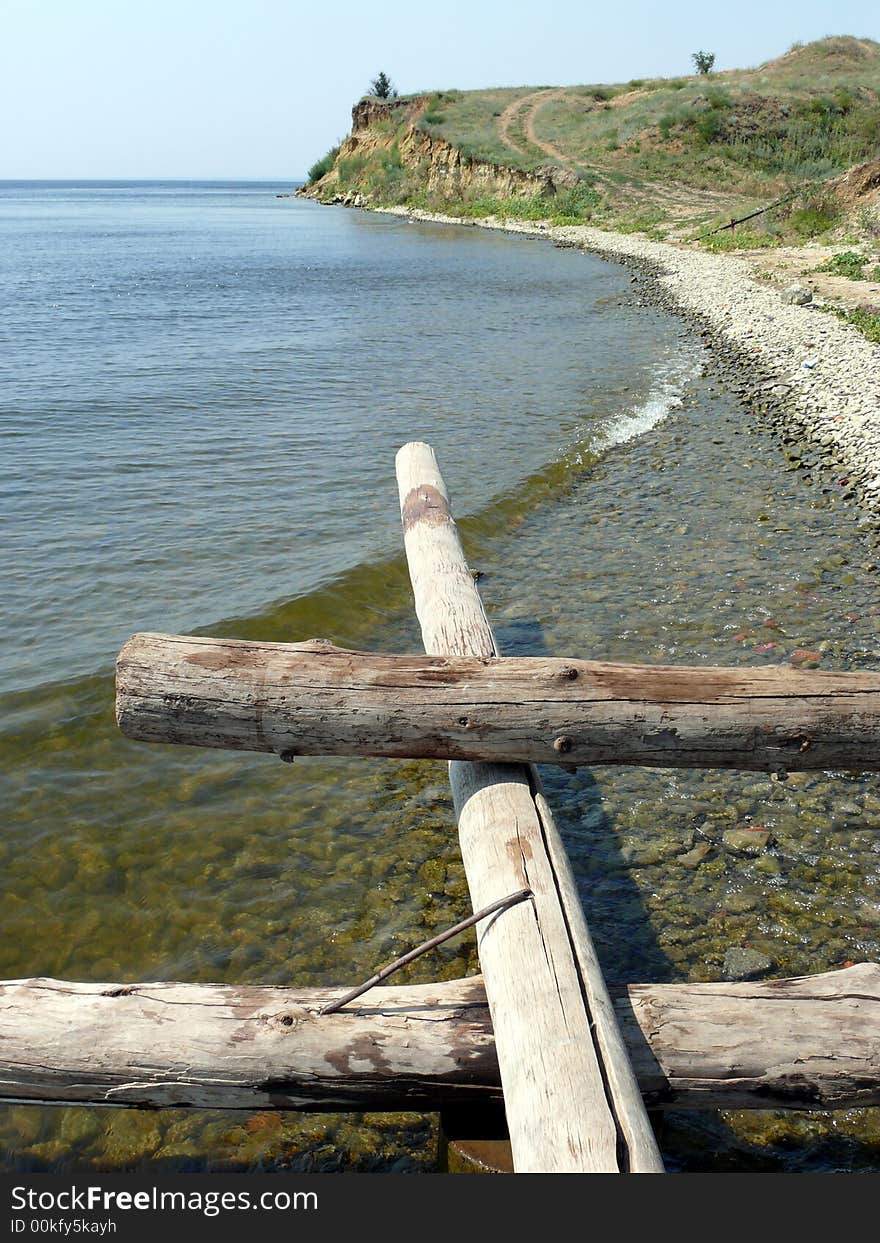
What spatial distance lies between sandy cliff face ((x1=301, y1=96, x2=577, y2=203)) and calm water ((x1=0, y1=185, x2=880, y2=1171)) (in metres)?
47.3

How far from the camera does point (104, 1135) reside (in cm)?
397

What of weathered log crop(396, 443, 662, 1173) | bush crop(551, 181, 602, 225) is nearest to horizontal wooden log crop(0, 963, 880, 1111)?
weathered log crop(396, 443, 662, 1173)

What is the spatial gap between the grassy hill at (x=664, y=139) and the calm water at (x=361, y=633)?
90.6 feet

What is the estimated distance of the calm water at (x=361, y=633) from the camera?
15.6ft

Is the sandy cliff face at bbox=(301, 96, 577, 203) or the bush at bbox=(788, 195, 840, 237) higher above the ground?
the sandy cliff face at bbox=(301, 96, 577, 203)

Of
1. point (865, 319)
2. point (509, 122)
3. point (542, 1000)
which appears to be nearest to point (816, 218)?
point (865, 319)

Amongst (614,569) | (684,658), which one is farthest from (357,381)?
(684,658)

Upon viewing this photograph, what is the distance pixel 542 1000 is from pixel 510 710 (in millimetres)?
1364

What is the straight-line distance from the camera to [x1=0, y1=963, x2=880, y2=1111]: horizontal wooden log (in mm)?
3359

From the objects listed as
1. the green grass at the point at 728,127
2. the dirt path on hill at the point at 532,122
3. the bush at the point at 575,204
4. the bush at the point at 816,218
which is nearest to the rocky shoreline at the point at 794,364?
the bush at the point at 816,218

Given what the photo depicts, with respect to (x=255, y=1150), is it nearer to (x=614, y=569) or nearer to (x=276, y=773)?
(x=276, y=773)

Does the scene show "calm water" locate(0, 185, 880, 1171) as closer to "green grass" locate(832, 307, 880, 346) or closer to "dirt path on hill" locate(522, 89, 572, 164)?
"green grass" locate(832, 307, 880, 346)

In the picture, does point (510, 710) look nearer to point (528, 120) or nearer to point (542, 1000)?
point (542, 1000)

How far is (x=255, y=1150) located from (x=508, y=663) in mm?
2364
